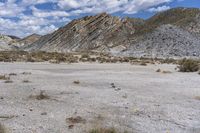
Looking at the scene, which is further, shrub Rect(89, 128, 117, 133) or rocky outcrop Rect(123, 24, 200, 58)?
rocky outcrop Rect(123, 24, 200, 58)

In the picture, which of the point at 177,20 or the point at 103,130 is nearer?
the point at 103,130

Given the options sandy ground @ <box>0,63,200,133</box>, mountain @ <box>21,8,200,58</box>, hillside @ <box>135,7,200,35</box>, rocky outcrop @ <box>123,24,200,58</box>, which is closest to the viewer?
sandy ground @ <box>0,63,200,133</box>

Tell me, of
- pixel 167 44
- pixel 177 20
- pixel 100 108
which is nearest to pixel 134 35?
pixel 177 20

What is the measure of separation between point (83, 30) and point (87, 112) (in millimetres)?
106647

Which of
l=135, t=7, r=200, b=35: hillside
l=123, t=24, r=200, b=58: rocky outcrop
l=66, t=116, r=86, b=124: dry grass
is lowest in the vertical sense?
l=66, t=116, r=86, b=124: dry grass

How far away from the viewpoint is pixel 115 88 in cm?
2042

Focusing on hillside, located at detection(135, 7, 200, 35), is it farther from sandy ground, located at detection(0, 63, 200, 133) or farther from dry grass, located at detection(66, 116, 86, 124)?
dry grass, located at detection(66, 116, 86, 124)

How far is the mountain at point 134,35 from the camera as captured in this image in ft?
278

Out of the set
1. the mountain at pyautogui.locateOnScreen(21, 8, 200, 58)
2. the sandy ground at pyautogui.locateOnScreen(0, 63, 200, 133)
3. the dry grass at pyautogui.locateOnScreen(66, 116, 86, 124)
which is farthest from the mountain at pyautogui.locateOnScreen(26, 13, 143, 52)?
the dry grass at pyautogui.locateOnScreen(66, 116, 86, 124)

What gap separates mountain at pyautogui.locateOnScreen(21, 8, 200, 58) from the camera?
8472 centimetres

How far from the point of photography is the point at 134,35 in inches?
4158

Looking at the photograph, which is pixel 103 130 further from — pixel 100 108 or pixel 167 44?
pixel 167 44

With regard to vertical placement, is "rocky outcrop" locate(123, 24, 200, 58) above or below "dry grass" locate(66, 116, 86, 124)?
above

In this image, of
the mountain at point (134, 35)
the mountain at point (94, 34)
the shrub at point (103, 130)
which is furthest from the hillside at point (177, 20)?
the shrub at point (103, 130)
